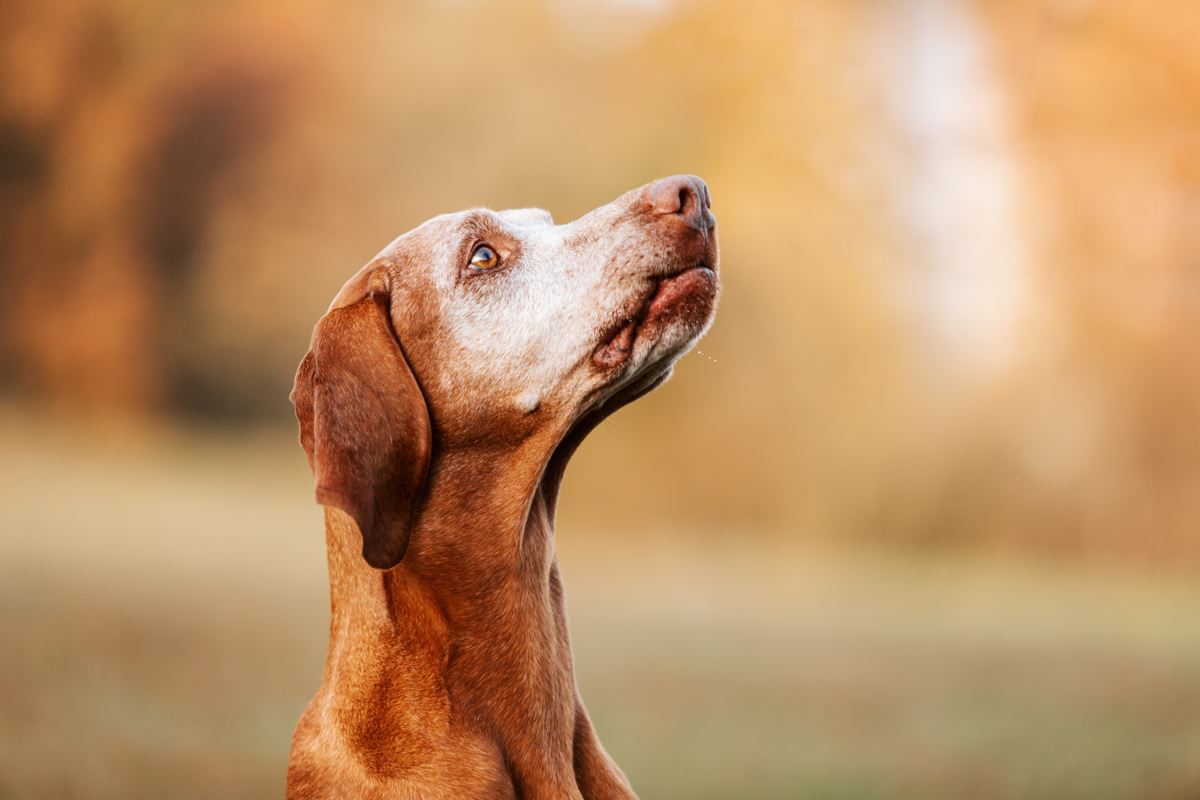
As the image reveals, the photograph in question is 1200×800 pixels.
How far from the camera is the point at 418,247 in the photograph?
14.5 ft

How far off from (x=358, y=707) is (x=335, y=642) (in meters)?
0.26

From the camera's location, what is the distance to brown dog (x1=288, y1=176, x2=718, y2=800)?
4.01m

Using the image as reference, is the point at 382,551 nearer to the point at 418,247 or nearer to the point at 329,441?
the point at 329,441

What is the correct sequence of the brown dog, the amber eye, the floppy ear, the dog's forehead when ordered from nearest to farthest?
the floppy ear, the brown dog, the amber eye, the dog's forehead

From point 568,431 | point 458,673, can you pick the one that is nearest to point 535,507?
point 568,431

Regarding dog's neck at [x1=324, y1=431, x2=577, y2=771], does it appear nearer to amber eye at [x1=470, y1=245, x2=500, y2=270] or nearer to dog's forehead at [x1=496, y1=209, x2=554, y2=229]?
amber eye at [x1=470, y1=245, x2=500, y2=270]

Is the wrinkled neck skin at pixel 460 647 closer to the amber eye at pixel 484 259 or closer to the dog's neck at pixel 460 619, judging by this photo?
the dog's neck at pixel 460 619

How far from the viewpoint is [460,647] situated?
412cm

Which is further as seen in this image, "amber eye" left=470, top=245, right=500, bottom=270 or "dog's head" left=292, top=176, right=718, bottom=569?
"amber eye" left=470, top=245, right=500, bottom=270

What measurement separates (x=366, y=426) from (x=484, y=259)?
75 cm

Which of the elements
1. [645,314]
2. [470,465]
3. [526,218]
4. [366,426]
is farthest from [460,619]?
[526,218]

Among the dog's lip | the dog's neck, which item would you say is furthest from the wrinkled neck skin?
the dog's lip

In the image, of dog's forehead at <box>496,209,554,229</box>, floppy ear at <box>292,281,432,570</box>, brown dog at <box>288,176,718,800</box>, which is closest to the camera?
floppy ear at <box>292,281,432,570</box>

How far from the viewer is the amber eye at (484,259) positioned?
14.4 feet
